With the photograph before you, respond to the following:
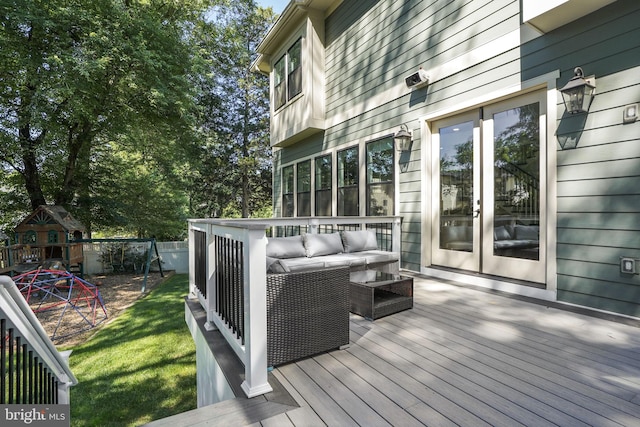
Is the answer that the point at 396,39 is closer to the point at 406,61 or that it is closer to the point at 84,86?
the point at 406,61

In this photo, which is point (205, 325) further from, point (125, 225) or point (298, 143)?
point (125, 225)

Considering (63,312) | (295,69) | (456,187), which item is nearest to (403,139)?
(456,187)

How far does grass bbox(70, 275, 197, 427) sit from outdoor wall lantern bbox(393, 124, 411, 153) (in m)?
4.29

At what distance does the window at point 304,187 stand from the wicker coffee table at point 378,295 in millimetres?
4670

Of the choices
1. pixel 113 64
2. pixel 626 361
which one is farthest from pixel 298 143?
pixel 626 361

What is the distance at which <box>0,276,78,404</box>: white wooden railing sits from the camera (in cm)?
147

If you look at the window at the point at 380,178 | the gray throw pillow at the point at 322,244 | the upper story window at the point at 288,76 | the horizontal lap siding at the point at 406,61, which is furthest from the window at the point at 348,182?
the upper story window at the point at 288,76

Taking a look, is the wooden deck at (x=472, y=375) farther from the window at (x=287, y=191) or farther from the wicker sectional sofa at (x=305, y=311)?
the window at (x=287, y=191)

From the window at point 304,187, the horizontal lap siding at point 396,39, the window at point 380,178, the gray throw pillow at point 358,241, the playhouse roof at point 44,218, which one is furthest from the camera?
the window at point 304,187

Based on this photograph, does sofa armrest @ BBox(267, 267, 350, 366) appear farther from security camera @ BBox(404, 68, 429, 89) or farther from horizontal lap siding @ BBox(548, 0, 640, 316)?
security camera @ BBox(404, 68, 429, 89)

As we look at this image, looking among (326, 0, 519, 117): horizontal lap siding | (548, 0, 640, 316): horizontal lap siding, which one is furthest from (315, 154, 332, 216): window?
(548, 0, 640, 316): horizontal lap siding

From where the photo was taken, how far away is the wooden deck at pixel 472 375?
5.09ft

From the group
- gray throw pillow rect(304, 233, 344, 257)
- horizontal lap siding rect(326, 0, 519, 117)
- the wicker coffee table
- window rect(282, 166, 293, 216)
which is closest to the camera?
the wicker coffee table

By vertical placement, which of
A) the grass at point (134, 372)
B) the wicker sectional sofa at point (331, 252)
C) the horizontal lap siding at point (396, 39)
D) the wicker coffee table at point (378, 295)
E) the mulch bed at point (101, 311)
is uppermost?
the horizontal lap siding at point (396, 39)
